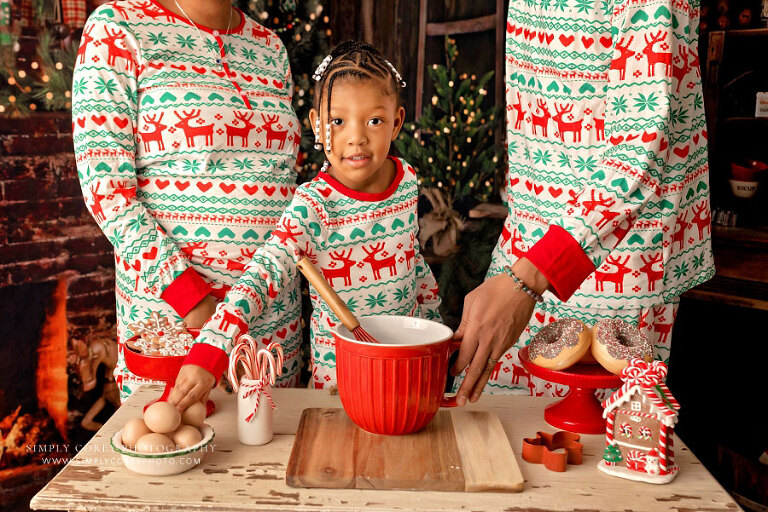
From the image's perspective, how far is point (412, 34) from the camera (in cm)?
345

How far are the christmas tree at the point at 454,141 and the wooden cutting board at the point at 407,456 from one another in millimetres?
2159

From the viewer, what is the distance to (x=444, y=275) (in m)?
3.27

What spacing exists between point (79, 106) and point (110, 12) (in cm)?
26

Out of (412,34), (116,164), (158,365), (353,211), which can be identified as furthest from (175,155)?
(412,34)

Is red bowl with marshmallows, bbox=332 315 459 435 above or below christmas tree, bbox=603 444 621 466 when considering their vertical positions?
above

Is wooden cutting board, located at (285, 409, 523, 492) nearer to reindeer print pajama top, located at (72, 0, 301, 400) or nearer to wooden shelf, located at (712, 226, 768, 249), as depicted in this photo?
reindeer print pajama top, located at (72, 0, 301, 400)

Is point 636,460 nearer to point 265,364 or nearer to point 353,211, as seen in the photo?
Result: point 265,364

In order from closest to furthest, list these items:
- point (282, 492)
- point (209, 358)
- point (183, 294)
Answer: point (282, 492) < point (209, 358) < point (183, 294)

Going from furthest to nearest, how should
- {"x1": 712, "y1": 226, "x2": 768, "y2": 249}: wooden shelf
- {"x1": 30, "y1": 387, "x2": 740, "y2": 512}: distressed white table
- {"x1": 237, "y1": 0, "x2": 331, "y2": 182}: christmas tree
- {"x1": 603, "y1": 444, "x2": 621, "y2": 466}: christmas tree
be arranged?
{"x1": 712, "y1": 226, "x2": 768, "y2": 249}: wooden shelf → {"x1": 237, "y1": 0, "x2": 331, "y2": 182}: christmas tree → {"x1": 603, "y1": 444, "x2": 621, "y2": 466}: christmas tree → {"x1": 30, "y1": 387, "x2": 740, "y2": 512}: distressed white table

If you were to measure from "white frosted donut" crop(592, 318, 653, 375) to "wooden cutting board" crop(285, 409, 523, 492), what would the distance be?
0.22 meters

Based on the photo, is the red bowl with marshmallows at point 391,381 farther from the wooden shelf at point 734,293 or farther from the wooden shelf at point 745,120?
the wooden shelf at point 745,120

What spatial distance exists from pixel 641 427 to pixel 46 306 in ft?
7.58

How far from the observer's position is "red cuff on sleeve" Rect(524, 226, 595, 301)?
3.95ft

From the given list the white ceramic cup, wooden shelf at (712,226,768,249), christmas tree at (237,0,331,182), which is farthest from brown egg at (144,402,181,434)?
wooden shelf at (712,226,768,249)
